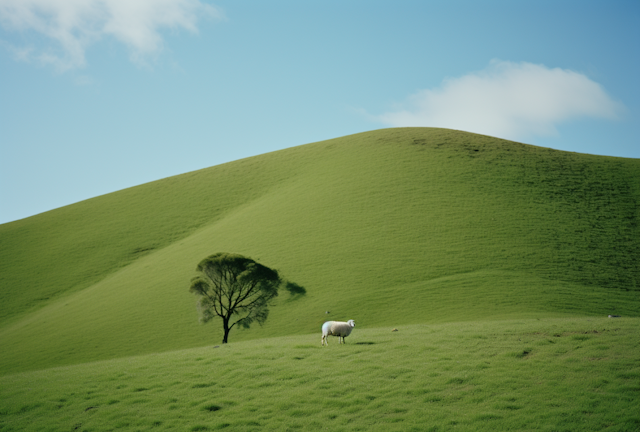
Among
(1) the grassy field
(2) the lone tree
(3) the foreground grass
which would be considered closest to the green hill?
(1) the grassy field

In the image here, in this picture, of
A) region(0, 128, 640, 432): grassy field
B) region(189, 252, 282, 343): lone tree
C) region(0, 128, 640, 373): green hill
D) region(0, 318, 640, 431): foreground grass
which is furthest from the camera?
region(0, 128, 640, 373): green hill

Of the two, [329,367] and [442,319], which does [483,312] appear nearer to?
[442,319]

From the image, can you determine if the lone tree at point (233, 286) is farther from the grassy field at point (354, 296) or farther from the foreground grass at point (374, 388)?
the foreground grass at point (374, 388)

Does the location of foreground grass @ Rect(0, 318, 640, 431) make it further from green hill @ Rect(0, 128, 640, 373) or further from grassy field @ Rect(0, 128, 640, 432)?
green hill @ Rect(0, 128, 640, 373)

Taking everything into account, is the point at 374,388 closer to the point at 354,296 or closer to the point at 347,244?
the point at 354,296

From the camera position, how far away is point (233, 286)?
36.8 m

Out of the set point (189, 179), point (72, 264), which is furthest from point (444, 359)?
point (189, 179)

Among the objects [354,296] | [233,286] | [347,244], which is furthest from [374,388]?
[347,244]

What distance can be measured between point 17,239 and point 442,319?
6836 cm

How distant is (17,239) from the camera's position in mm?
69188

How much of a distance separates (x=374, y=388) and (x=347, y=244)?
3644cm

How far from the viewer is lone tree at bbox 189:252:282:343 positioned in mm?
36375

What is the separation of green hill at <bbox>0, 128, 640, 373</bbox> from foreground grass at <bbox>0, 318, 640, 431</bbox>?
689 inches

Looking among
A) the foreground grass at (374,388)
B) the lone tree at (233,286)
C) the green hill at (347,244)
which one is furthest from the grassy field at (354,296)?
the lone tree at (233,286)
